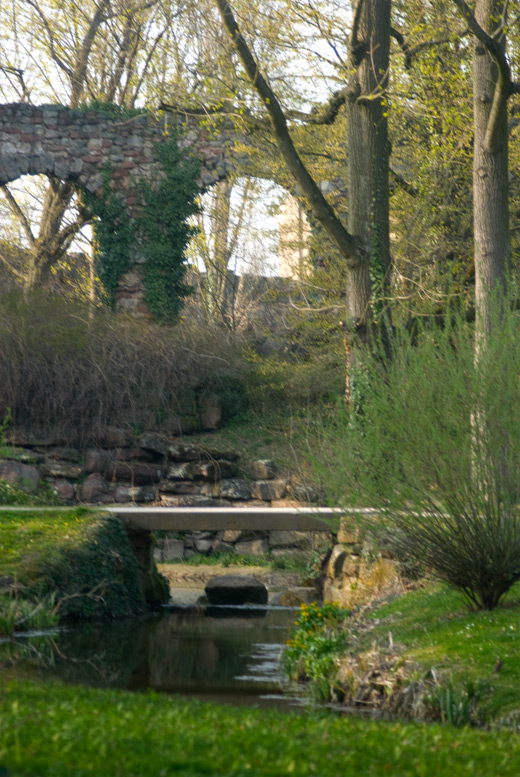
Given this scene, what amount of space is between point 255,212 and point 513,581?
19.0 metres

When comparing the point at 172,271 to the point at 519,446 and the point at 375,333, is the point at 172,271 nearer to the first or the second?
the point at 375,333

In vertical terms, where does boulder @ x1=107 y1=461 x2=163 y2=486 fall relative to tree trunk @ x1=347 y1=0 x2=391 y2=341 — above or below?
below

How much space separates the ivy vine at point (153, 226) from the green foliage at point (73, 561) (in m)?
9.04

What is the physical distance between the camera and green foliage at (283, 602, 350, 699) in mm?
7883

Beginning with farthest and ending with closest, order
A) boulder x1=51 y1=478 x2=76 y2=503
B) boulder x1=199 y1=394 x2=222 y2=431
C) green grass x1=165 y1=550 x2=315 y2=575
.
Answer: boulder x1=199 y1=394 x2=222 y2=431 → boulder x1=51 y1=478 x2=76 y2=503 → green grass x1=165 y1=550 x2=315 y2=575

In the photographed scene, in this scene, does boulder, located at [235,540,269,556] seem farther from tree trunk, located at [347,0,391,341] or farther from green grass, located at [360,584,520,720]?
green grass, located at [360,584,520,720]

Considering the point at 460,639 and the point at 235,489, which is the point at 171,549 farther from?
the point at 460,639

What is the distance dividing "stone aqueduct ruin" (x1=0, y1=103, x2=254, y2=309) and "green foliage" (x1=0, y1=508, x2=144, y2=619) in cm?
940

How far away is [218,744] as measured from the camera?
4.28 metres

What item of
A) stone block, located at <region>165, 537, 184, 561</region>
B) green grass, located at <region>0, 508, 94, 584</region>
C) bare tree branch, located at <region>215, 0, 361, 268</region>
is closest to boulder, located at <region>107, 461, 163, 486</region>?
stone block, located at <region>165, 537, 184, 561</region>

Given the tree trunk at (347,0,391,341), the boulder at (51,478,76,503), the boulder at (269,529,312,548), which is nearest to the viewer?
the tree trunk at (347,0,391,341)

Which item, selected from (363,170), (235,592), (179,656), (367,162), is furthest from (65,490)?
(179,656)

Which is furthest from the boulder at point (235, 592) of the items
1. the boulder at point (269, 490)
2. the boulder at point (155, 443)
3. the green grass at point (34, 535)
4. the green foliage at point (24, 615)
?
the boulder at point (155, 443)

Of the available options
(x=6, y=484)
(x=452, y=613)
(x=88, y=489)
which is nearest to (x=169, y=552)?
(x=88, y=489)
